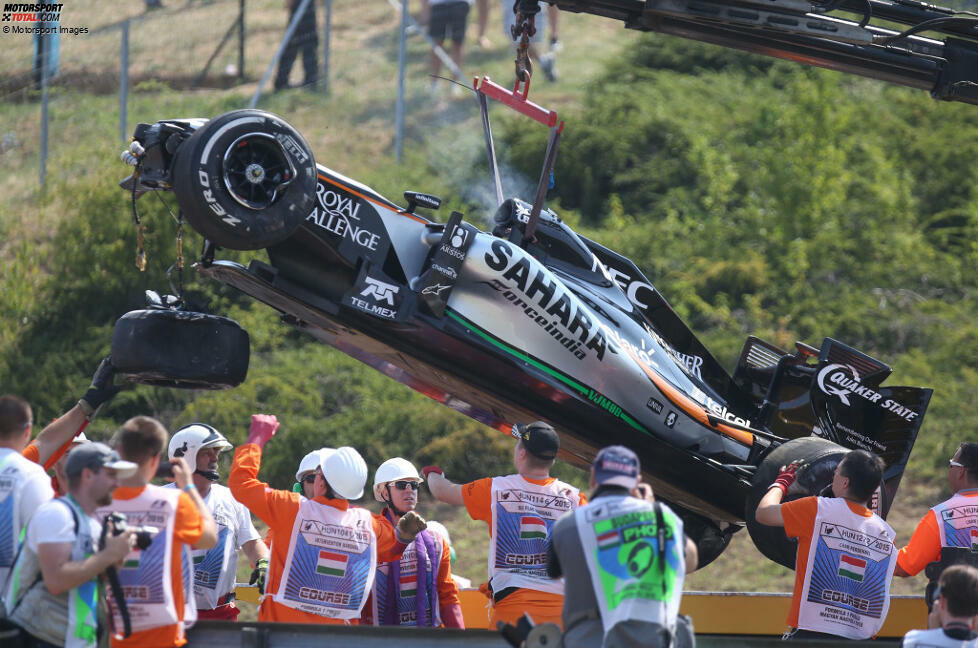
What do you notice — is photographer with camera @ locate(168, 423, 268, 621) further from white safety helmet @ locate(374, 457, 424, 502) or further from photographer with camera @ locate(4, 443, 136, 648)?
photographer with camera @ locate(4, 443, 136, 648)

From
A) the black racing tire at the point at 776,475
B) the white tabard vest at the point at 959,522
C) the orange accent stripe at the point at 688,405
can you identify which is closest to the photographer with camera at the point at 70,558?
the orange accent stripe at the point at 688,405

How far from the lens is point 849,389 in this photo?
805 centimetres

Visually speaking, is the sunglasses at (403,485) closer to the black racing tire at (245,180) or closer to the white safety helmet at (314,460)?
the white safety helmet at (314,460)

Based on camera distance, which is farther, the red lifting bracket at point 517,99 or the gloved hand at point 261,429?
the red lifting bracket at point 517,99

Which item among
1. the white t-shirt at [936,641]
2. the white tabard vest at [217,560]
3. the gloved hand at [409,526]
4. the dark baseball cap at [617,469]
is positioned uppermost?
the dark baseball cap at [617,469]

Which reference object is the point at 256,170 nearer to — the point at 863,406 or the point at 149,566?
the point at 149,566

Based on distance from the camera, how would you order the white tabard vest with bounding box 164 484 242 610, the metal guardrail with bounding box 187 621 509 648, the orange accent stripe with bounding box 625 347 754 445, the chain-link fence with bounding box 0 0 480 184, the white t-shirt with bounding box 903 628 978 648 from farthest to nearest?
1. the chain-link fence with bounding box 0 0 480 184
2. the orange accent stripe with bounding box 625 347 754 445
3. the white tabard vest with bounding box 164 484 242 610
4. the metal guardrail with bounding box 187 621 509 648
5. the white t-shirt with bounding box 903 628 978 648

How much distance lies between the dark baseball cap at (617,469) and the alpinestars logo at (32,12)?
12.9 metres

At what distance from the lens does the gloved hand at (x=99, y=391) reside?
601 centimetres

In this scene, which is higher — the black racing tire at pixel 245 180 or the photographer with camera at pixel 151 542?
the black racing tire at pixel 245 180

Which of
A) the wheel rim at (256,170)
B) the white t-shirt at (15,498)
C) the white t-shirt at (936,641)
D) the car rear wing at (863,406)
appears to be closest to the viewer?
the white t-shirt at (936,641)

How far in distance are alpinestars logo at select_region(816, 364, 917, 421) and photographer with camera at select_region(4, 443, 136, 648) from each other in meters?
4.82

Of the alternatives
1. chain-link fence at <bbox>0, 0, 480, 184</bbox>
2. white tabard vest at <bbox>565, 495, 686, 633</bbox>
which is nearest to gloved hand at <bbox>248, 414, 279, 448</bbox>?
white tabard vest at <bbox>565, 495, 686, 633</bbox>

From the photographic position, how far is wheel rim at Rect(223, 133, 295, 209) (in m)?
6.10
